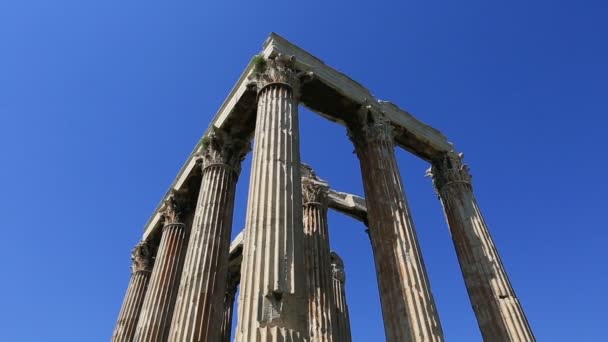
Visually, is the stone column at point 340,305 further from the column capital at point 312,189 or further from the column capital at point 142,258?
the column capital at point 142,258

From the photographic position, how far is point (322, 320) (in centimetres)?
1482

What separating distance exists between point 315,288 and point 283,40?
8704 mm

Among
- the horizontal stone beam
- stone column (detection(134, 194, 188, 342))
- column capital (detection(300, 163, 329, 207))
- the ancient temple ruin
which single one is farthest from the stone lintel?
→ the horizontal stone beam

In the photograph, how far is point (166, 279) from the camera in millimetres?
15766

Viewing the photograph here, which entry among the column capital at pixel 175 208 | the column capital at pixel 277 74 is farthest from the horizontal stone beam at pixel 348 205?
the column capital at pixel 277 74

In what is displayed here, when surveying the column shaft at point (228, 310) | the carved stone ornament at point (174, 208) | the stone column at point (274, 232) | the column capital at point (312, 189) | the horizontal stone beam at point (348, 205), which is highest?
the horizontal stone beam at point (348, 205)

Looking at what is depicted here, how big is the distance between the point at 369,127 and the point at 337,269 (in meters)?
8.95

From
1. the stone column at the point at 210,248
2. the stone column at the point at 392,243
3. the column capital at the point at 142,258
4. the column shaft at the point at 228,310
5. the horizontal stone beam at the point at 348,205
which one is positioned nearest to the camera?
the stone column at the point at 392,243

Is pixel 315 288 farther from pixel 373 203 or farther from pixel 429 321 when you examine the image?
pixel 429 321

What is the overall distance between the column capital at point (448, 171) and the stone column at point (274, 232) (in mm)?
7701

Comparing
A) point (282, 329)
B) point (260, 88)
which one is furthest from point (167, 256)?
point (282, 329)

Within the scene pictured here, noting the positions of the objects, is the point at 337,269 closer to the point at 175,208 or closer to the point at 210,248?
the point at 175,208

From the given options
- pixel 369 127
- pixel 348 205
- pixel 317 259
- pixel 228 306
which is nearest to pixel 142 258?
pixel 228 306

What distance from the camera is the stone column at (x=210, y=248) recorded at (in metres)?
11.8
